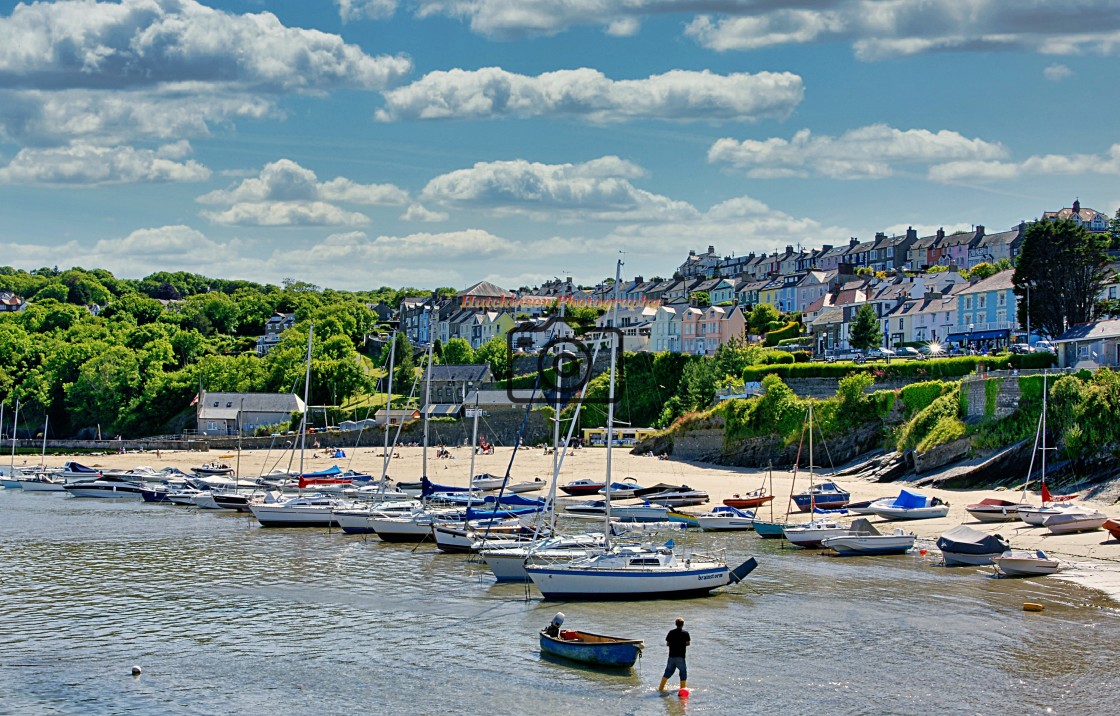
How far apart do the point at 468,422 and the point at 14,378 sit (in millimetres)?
67040

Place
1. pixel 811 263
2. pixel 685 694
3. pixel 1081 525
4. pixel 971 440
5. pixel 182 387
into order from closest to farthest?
pixel 685 694
pixel 1081 525
pixel 971 440
pixel 182 387
pixel 811 263

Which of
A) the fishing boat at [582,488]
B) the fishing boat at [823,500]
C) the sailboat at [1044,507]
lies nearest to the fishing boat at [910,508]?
the fishing boat at [823,500]

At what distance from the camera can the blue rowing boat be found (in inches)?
914

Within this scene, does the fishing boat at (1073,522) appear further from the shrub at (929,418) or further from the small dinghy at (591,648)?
the small dinghy at (591,648)

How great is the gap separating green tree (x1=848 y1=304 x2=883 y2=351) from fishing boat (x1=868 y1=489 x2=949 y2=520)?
1774 inches

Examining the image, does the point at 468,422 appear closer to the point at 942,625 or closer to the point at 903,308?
the point at 903,308

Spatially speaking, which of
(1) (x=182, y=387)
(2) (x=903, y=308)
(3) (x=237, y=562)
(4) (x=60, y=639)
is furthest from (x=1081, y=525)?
(1) (x=182, y=387)

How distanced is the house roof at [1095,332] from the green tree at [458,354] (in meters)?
74.9

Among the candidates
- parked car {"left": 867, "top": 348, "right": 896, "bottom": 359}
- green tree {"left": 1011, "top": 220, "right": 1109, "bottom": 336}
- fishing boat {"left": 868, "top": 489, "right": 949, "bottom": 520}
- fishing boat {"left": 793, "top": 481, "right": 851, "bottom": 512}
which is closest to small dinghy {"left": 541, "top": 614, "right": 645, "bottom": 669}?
fishing boat {"left": 868, "top": 489, "right": 949, "bottom": 520}

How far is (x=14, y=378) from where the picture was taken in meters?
132

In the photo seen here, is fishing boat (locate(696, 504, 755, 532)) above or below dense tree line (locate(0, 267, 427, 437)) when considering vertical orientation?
below

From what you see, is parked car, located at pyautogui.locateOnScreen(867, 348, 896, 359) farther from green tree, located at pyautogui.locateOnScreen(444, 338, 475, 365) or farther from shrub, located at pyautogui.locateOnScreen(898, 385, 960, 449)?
green tree, located at pyautogui.locateOnScreen(444, 338, 475, 365)

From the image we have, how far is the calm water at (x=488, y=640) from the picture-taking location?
71.4ft

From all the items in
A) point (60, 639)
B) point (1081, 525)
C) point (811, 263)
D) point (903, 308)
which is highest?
point (811, 263)
